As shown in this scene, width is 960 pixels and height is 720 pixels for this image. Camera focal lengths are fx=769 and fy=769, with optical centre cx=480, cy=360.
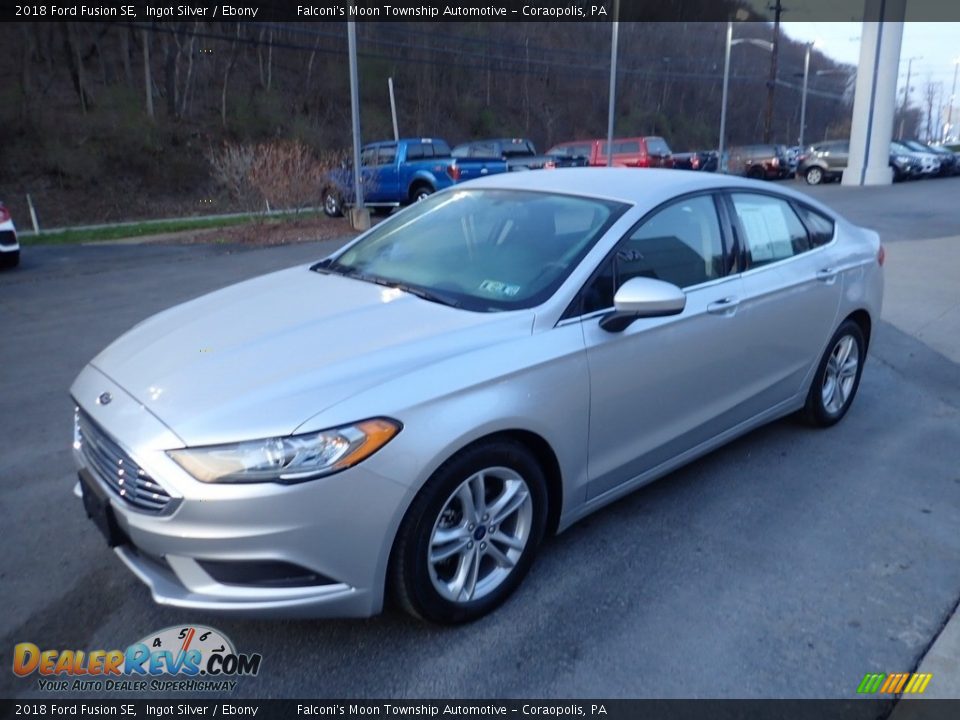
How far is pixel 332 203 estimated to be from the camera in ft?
61.9

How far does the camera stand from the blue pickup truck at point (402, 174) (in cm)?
1848

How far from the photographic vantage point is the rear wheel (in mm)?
30328

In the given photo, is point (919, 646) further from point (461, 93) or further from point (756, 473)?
point (461, 93)

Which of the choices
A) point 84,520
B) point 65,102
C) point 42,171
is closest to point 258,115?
point 65,102

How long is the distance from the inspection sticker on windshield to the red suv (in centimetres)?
2360

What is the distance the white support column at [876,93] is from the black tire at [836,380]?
87.2 ft

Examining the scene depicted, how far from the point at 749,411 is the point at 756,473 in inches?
15.1

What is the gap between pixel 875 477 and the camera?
4.19 meters

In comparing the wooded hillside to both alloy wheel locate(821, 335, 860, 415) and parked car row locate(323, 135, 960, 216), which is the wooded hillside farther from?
alloy wheel locate(821, 335, 860, 415)

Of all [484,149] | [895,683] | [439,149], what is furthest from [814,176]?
[895,683]

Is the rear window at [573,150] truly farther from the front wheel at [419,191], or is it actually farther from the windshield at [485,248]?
the windshield at [485,248]

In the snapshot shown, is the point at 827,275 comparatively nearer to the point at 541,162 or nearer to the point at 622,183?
the point at 622,183

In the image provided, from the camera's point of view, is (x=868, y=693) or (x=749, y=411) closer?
(x=868, y=693)

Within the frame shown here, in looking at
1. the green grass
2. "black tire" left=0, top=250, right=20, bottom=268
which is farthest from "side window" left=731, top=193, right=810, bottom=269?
the green grass
